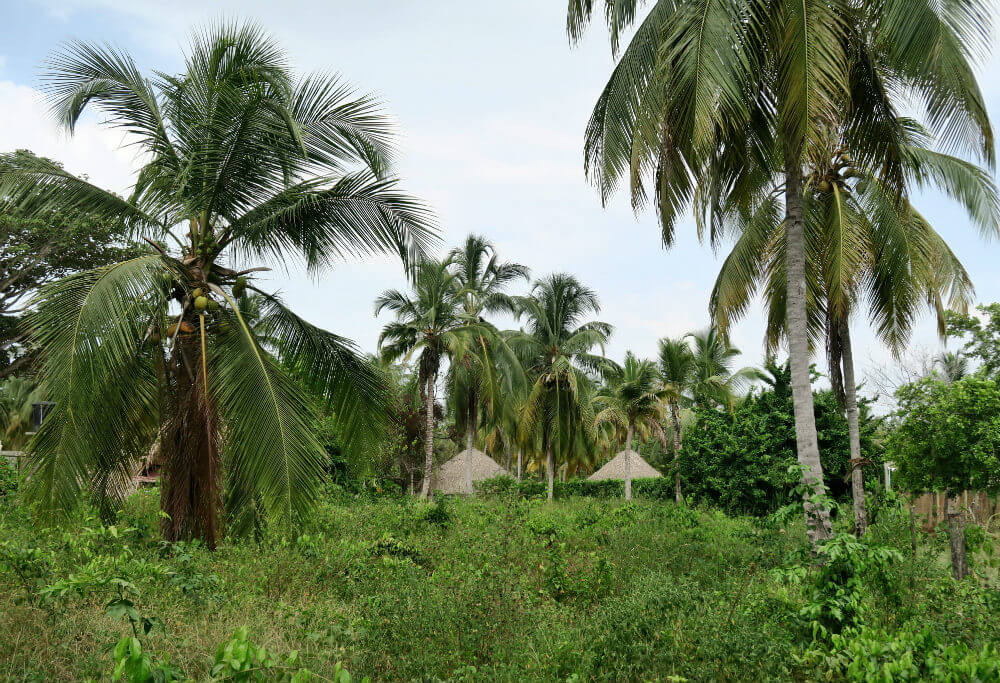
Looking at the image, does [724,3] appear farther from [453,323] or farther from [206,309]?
[453,323]

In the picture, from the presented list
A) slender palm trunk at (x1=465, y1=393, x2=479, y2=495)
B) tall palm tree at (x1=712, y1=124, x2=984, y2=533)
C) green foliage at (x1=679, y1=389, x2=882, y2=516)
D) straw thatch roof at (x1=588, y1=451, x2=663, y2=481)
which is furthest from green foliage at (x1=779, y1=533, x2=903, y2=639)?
straw thatch roof at (x1=588, y1=451, x2=663, y2=481)

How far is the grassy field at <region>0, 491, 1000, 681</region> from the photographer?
4.37m

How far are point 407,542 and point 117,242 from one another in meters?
13.1

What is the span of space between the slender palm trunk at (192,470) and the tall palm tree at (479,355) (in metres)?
13.6

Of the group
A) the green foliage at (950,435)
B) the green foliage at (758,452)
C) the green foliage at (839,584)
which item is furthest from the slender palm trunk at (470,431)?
the green foliage at (839,584)

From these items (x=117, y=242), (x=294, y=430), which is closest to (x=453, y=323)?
(x=117, y=242)

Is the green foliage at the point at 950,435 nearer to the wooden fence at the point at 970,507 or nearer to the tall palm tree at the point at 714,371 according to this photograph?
the wooden fence at the point at 970,507

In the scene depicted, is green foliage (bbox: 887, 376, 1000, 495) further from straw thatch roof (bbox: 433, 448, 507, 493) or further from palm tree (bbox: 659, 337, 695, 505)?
straw thatch roof (bbox: 433, 448, 507, 493)

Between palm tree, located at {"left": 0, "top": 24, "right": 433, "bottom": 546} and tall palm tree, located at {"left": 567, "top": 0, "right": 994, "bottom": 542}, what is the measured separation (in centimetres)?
306

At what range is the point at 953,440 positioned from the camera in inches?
265

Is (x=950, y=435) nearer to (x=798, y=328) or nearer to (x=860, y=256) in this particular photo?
(x=798, y=328)

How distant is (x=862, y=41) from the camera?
8.59m

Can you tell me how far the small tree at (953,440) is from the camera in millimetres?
6568

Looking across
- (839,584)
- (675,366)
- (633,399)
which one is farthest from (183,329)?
(675,366)
